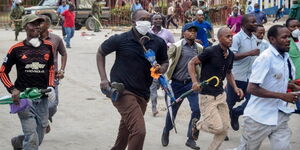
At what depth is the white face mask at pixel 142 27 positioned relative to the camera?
260 inches

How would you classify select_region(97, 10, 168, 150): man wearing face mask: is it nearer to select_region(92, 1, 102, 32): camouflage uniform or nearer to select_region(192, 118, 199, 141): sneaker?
select_region(192, 118, 199, 141): sneaker

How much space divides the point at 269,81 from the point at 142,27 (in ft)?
4.78

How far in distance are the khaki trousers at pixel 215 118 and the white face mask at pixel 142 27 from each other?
127 centimetres

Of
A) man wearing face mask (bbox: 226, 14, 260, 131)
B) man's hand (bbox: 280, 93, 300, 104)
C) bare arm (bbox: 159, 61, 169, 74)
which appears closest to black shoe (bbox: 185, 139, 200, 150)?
man wearing face mask (bbox: 226, 14, 260, 131)

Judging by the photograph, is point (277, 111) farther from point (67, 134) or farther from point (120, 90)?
point (67, 134)

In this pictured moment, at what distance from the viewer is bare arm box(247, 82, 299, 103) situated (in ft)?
18.4

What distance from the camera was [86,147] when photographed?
8258 mm

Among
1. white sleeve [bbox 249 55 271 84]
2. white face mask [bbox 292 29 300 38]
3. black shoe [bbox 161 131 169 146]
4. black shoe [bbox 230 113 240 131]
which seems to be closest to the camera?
white sleeve [bbox 249 55 271 84]

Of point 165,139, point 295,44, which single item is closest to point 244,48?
point 295,44

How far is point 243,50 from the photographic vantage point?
8.67 metres

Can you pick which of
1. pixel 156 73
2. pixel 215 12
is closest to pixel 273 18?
pixel 215 12

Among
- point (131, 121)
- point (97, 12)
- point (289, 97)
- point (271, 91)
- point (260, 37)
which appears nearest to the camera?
point (289, 97)

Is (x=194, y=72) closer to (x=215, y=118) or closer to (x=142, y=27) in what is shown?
(x=215, y=118)

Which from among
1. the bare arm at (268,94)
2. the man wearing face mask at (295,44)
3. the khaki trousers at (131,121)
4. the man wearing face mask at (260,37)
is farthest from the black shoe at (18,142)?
the man wearing face mask at (295,44)
